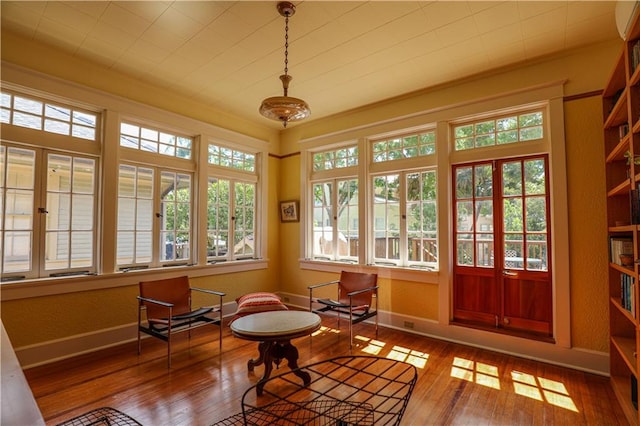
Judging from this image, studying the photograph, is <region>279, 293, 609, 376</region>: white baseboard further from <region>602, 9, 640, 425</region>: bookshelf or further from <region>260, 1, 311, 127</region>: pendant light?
<region>260, 1, 311, 127</region>: pendant light

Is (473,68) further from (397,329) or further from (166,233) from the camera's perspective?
(166,233)

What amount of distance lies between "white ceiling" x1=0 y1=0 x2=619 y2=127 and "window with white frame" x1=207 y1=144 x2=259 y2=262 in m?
1.30

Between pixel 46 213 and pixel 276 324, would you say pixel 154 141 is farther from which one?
pixel 276 324

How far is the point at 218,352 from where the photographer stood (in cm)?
350

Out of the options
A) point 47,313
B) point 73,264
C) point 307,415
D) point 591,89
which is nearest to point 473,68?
point 591,89

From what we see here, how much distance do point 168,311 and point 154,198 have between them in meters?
1.47

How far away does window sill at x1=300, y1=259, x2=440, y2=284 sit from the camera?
13.2 ft

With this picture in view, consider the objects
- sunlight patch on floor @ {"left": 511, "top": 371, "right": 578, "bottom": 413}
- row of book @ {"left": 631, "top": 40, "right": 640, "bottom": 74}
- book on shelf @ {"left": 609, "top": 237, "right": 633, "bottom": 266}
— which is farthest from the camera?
sunlight patch on floor @ {"left": 511, "top": 371, "right": 578, "bottom": 413}

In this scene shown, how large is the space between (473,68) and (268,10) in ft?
7.70

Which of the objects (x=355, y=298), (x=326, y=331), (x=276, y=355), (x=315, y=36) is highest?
(x=315, y=36)

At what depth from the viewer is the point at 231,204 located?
16.5 ft

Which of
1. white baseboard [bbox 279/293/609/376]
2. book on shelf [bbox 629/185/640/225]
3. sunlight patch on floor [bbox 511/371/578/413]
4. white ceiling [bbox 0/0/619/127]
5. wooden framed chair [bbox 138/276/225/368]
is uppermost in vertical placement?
white ceiling [bbox 0/0/619/127]

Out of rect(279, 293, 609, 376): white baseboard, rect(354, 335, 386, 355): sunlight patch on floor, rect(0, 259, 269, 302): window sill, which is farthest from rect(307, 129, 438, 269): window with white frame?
rect(0, 259, 269, 302): window sill

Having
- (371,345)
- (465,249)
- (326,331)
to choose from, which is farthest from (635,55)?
(326,331)
